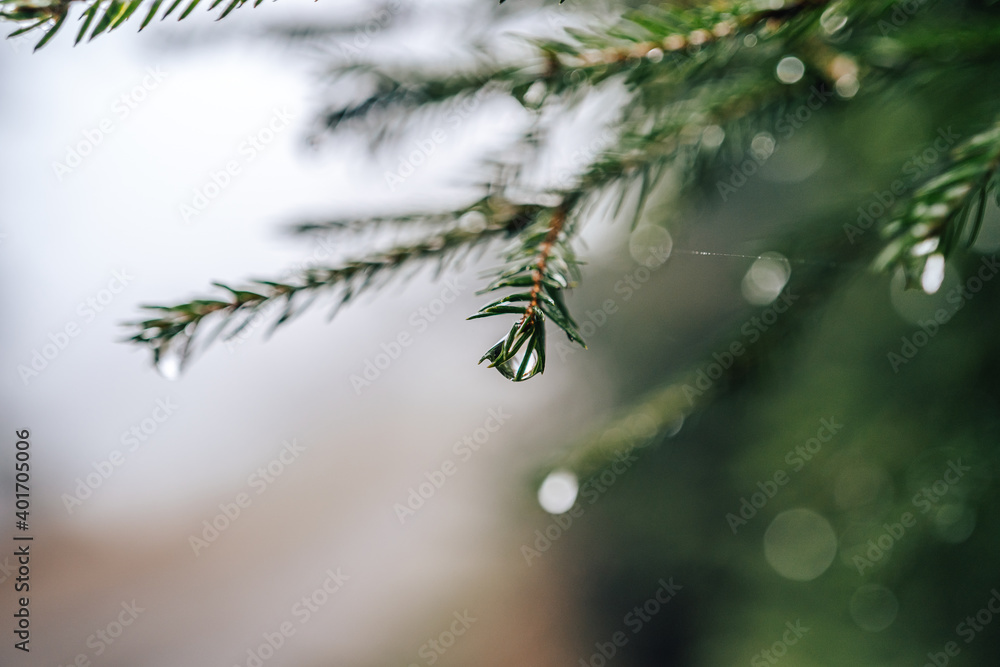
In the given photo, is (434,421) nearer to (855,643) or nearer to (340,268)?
(855,643)

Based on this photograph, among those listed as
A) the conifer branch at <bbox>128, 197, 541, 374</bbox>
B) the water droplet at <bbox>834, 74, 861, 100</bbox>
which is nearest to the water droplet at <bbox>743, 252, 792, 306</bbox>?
the water droplet at <bbox>834, 74, 861, 100</bbox>

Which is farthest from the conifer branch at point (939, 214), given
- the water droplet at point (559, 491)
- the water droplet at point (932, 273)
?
the water droplet at point (559, 491)

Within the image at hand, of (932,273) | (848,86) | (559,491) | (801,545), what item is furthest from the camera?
(801,545)

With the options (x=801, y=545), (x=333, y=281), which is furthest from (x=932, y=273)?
(x=801, y=545)

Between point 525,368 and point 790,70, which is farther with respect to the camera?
point 790,70

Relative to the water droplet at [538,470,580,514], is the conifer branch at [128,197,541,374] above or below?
above

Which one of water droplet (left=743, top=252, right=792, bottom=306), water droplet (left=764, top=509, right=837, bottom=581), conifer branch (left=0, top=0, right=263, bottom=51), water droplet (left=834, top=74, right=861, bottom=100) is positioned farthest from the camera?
water droplet (left=764, top=509, right=837, bottom=581)

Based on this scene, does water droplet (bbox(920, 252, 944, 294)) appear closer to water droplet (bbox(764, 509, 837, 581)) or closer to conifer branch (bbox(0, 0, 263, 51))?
conifer branch (bbox(0, 0, 263, 51))

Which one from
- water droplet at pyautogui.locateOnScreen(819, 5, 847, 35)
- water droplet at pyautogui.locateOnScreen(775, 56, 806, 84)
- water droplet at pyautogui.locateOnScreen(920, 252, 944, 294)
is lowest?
water droplet at pyautogui.locateOnScreen(920, 252, 944, 294)

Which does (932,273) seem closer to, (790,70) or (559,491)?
(790,70)
